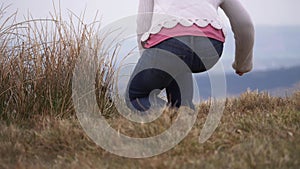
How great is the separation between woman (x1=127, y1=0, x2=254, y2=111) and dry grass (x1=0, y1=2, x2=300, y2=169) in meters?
0.26

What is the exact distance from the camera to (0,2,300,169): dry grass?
254cm

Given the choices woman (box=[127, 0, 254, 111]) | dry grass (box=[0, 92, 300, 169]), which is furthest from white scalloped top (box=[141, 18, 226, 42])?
dry grass (box=[0, 92, 300, 169])

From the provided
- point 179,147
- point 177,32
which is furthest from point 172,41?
point 179,147

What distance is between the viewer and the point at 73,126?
10.6 feet

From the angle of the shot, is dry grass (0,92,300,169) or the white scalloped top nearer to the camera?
dry grass (0,92,300,169)

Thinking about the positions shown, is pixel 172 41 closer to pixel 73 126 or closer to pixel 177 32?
pixel 177 32

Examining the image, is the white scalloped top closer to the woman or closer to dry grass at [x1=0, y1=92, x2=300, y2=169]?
the woman

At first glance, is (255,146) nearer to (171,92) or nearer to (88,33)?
(171,92)

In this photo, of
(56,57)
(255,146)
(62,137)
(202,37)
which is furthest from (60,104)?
(255,146)

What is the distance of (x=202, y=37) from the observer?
3182 mm

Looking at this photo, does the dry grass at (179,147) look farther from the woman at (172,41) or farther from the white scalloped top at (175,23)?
the white scalloped top at (175,23)

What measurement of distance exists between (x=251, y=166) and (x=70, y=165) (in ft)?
2.91

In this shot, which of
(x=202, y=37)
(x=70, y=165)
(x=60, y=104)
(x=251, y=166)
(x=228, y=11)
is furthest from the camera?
(x=60, y=104)

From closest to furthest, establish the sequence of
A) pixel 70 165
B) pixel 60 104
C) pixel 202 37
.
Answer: pixel 70 165 < pixel 202 37 < pixel 60 104
